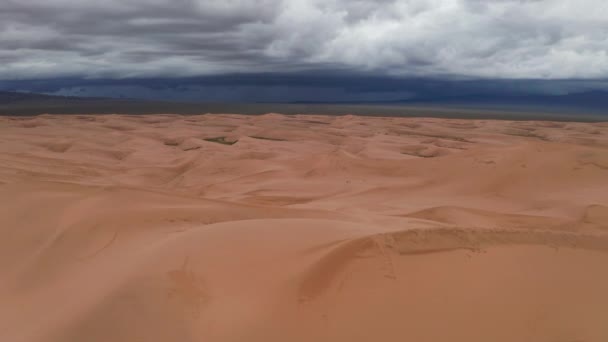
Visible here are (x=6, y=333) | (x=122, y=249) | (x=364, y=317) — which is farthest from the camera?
(x=122, y=249)

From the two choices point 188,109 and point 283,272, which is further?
point 188,109

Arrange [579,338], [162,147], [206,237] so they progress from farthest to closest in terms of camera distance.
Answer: [162,147] < [206,237] < [579,338]

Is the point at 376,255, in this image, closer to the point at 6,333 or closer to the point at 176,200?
the point at 6,333

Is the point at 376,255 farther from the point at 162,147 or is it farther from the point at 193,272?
the point at 162,147

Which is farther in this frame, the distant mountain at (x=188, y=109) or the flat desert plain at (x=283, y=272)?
the distant mountain at (x=188, y=109)

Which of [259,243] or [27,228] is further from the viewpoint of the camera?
[27,228]

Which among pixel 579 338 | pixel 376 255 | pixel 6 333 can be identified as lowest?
pixel 6 333

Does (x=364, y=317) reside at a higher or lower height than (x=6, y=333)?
higher

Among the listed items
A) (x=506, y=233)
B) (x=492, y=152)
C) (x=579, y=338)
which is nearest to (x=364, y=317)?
(x=579, y=338)

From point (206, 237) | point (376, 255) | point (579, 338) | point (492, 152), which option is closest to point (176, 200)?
point (206, 237)

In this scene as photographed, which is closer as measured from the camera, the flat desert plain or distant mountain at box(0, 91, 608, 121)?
the flat desert plain
